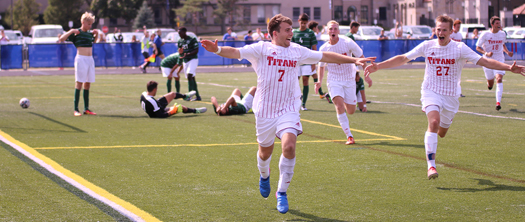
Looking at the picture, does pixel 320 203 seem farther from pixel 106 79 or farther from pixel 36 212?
pixel 106 79

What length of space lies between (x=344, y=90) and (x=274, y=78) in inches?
171

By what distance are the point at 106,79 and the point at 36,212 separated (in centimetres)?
2061

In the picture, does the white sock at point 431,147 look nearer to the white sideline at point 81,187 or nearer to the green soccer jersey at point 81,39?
the white sideline at point 81,187

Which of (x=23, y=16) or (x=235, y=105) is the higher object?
(x=23, y=16)

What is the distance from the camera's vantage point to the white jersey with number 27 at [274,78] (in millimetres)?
5883

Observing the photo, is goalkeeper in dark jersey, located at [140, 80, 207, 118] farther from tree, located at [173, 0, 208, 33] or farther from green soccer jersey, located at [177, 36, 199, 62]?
tree, located at [173, 0, 208, 33]

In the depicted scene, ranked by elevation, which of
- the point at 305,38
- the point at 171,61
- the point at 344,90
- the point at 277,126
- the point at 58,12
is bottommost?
the point at 277,126

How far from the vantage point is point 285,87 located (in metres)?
5.92

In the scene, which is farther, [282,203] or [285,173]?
[285,173]

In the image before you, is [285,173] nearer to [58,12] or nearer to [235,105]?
[235,105]

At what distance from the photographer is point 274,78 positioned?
5.91 metres

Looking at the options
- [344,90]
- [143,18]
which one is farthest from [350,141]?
[143,18]

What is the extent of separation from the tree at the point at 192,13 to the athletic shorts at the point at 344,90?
2826 inches

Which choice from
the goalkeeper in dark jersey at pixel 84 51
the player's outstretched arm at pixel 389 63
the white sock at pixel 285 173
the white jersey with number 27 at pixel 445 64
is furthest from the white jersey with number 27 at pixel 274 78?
the goalkeeper in dark jersey at pixel 84 51
